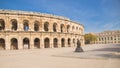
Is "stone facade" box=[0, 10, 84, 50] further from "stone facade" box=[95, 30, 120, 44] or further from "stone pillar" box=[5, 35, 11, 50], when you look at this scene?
"stone facade" box=[95, 30, 120, 44]

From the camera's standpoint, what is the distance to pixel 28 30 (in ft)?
95.3

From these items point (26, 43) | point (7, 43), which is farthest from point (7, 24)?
point (26, 43)

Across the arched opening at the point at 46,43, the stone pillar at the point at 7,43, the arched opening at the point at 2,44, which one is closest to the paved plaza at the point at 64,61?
the stone pillar at the point at 7,43

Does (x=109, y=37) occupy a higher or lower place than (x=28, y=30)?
lower

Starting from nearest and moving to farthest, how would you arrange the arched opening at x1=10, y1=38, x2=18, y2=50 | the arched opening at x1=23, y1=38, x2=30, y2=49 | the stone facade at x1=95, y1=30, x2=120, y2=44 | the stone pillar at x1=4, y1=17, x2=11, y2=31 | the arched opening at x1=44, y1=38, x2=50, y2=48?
the stone pillar at x1=4, y1=17, x2=11, y2=31 < the arched opening at x1=10, y1=38, x2=18, y2=50 < the arched opening at x1=23, y1=38, x2=30, y2=49 < the arched opening at x1=44, y1=38, x2=50, y2=48 < the stone facade at x1=95, y1=30, x2=120, y2=44

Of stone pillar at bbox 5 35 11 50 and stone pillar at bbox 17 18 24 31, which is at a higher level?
stone pillar at bbox 17 18 24 31

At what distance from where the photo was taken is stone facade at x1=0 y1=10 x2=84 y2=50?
27.4 m

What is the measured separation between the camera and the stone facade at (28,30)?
27.4 m

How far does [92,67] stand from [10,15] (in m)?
24.1

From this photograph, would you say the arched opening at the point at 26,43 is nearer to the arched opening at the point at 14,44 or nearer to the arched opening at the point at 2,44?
the arched opening at the point at 14,44

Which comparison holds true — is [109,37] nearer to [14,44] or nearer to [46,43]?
[46,43]

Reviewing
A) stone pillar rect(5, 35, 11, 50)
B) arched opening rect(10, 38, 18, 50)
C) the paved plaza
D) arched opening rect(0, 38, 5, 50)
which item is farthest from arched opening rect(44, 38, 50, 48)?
the paved plaza

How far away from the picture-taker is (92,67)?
7605mm

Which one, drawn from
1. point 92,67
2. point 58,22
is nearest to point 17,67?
point 92,67
